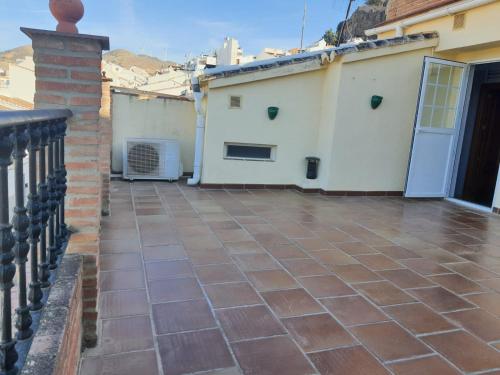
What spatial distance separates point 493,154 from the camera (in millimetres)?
7066

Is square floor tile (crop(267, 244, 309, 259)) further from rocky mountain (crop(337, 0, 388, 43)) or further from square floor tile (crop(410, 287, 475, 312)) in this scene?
rocky mountain (crop(337, 0, 388, 43))

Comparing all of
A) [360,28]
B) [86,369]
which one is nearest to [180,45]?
[360,28]

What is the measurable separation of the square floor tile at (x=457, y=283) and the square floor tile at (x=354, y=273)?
0.50 metres

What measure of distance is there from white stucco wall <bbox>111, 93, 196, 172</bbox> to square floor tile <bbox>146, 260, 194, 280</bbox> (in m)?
4.40

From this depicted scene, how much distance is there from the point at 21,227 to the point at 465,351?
7.47 feet

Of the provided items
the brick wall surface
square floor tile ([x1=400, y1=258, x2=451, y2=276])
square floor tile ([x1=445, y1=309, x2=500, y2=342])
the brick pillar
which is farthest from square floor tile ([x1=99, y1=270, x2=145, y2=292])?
the brick wall surface

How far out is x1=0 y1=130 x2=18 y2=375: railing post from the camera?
0.96 metres

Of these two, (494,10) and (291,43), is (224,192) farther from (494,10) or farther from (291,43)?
(291,43)

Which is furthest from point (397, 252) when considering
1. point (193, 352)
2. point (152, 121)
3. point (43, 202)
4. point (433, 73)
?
point (152, 121)

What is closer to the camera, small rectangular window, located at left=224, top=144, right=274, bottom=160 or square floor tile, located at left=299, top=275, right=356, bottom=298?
square floor tile, located at left=299, top=275, right=356, bottom=298

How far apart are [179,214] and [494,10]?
17.1ft

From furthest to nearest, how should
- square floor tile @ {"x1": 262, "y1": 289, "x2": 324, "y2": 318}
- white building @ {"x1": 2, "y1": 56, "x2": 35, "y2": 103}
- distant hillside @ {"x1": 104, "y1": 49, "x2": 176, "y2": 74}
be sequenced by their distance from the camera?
distant hillside @ {"x1": 104, "y1": 49, "x2": 176, "y2": 74}, white building @ {"x1": 2, "y1": 56, "x2": 35, "y2": 103}, square floor tile @ {"x1": 262, "y1": 289, "x2": 324, "y2": 318}

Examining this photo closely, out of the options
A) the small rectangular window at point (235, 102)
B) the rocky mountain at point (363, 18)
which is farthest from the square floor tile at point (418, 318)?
the rocky mountain at point (363, 18)

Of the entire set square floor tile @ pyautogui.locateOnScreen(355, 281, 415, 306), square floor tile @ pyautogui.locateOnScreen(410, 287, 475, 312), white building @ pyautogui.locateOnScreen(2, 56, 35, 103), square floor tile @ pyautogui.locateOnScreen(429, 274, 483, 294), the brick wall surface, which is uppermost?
the brick wall surface
